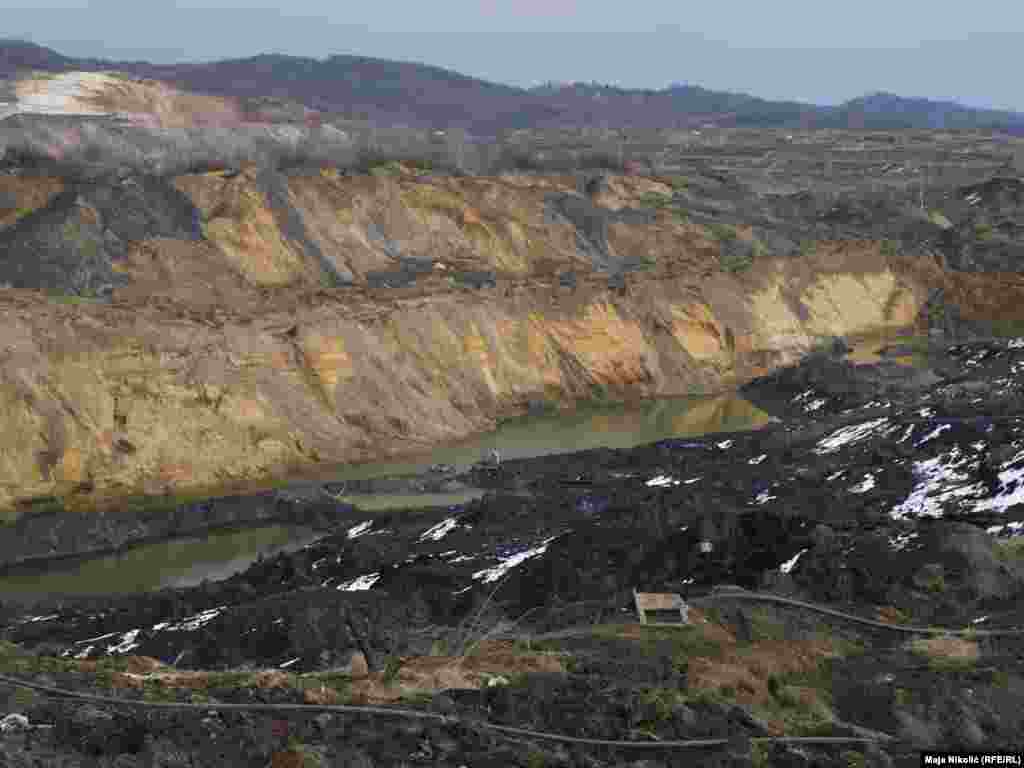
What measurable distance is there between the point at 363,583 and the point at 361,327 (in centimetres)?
1646

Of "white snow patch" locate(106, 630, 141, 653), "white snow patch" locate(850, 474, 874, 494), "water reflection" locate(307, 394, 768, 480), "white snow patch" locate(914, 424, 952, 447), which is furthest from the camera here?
"water reflection" locate(307, 394, 768, 480)

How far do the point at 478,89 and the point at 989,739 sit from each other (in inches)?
7528

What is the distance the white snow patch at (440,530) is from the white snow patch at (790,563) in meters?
8.34

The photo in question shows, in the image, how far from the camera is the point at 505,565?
22203 millimetres

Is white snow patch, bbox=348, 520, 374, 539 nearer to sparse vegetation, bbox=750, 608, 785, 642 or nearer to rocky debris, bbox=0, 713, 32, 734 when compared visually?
sparse vegetation, bbox=750, 608, 785, 642

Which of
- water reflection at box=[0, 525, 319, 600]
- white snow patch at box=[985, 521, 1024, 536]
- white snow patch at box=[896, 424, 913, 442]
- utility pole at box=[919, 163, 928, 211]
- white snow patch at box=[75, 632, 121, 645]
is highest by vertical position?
utility pole at box=[919, 163, 928, 211]

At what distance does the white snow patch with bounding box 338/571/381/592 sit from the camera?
75.4 ft

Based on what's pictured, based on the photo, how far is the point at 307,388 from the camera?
119 feet

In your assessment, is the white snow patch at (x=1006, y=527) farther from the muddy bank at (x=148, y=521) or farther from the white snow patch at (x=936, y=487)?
the muddy bank at (x=148, y=521)

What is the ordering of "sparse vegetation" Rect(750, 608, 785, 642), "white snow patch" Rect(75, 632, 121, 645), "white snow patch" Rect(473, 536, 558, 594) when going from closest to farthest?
"sparse vegetation" Rect(750, 608, 785, 642)
"white snow patch" Rect(75, 632, 121, 645)
"white snow patch" Rect(473, 536, 558, 594)

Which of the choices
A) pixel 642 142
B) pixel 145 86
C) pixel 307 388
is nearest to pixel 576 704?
pixel 307 388

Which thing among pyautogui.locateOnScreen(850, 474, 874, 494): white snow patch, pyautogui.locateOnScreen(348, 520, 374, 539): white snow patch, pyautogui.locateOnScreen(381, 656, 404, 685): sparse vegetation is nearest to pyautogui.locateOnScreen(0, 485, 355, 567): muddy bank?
pyautogui.locateOnScreen(348, 520, 374, 539): white snow patch

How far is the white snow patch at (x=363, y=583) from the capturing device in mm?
22969

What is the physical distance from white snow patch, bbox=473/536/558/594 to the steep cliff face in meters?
11.9
